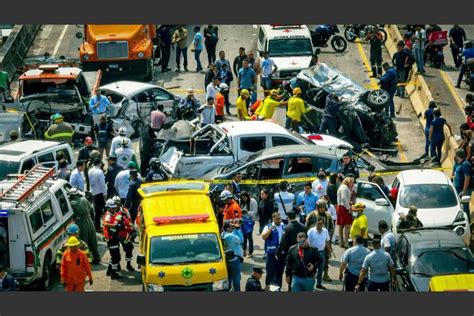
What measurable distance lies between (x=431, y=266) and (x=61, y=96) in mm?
14443

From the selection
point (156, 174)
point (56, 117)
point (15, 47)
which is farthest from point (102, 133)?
point (15, 47)

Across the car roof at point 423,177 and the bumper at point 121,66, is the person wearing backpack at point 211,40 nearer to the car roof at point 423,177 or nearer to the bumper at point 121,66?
the bumper at point 121,66

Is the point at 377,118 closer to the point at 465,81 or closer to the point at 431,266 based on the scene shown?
the point at 465,81

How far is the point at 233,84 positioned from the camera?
138ft

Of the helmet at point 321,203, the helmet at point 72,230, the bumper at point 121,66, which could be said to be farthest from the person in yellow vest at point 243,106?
the helmet at point 72,230

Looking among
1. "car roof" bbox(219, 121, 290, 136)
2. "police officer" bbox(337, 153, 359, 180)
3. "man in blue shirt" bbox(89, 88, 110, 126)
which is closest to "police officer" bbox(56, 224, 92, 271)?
"police officer" bbox(337, 153, 359, 180)

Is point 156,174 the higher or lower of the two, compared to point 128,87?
lower

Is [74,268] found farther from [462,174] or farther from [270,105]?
[270,105]

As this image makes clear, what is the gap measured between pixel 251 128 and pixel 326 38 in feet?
41.3

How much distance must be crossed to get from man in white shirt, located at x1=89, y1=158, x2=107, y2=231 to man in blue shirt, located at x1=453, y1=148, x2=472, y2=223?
7413mm

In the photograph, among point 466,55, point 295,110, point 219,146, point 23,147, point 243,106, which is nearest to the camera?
point 23,147

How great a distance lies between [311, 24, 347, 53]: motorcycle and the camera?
4406 centimetres

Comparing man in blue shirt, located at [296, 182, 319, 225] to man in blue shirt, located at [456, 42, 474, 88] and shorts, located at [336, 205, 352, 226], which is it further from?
man in blue shirt, located at [456, 42, 474, 88]

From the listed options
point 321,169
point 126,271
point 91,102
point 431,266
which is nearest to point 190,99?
point 91,102
